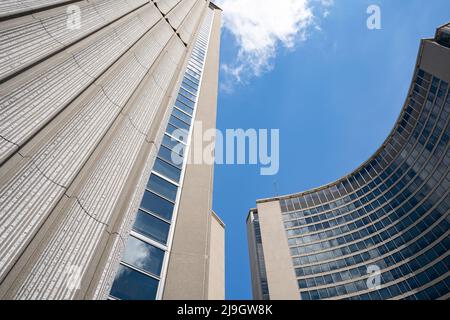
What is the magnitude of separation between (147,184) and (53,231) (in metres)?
3.76

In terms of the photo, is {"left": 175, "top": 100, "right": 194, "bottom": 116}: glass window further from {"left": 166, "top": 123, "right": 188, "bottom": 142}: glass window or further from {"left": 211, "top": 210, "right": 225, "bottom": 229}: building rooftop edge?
{"left": 211, "top": 210, "right": 225, "bottom": 229}: building rooftop edge

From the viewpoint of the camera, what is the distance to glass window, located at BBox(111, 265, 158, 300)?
226 inches

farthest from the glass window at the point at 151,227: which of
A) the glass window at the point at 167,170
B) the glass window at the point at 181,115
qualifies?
the glass window at the point at 181,115

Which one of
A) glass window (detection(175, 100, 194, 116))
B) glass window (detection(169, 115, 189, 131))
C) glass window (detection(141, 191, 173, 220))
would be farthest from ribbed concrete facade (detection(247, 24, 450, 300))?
glass window (detection(141, 191, 173, 220))

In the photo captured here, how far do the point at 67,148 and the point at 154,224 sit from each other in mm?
3163

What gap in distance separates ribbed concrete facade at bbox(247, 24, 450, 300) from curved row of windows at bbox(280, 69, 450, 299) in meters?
0.17

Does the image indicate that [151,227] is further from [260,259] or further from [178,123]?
[260,259]

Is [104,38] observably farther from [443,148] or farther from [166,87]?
[443,148]

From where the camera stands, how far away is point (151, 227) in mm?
7676

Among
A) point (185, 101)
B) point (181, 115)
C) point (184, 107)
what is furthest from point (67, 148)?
point (185, 101)

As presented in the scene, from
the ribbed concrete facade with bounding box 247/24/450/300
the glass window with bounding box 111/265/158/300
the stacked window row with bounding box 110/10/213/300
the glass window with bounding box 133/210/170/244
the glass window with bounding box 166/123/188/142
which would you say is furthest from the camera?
the ribbed concrete facade with bounding box 247/24/450/300

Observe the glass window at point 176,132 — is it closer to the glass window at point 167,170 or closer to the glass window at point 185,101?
the glass window at point 167,170

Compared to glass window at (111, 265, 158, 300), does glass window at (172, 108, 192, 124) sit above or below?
above

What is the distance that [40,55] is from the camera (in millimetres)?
7324
